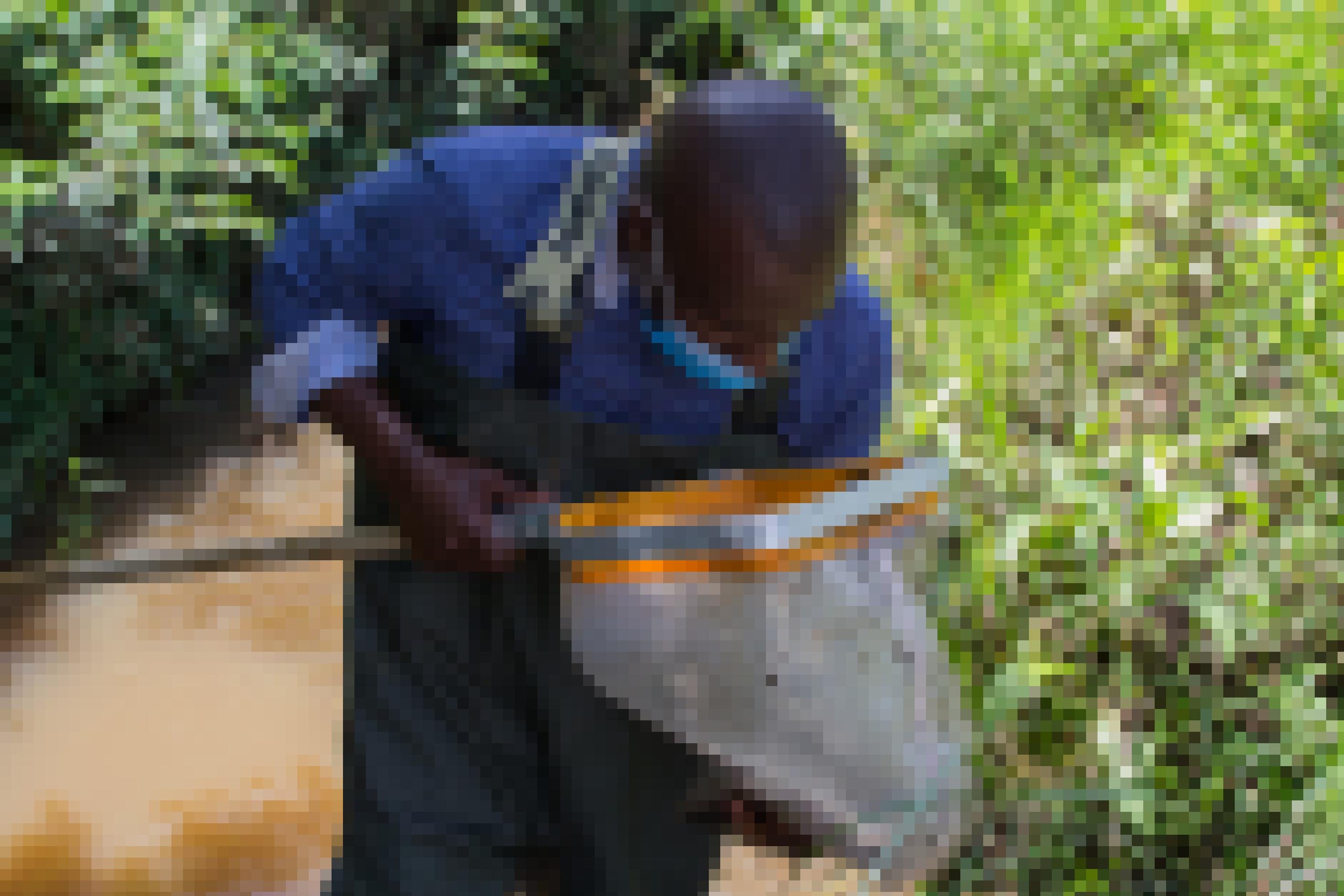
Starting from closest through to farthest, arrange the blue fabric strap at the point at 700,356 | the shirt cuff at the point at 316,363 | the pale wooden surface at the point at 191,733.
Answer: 1. the blue fabric strap at the point at 700,356
2. the shirt cuff at the point at 316,363
3. the pale wooden surface at the point at 191,733

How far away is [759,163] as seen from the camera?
1.07 meters

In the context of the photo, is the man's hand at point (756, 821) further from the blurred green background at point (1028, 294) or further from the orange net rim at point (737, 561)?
the blurred green background at point (1028, 294)

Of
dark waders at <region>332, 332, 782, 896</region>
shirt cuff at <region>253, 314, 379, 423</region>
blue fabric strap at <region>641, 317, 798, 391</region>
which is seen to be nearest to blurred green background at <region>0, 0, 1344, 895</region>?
shirt cuff at <region>253, 314, 379, 423</region>

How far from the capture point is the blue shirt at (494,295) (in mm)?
1303

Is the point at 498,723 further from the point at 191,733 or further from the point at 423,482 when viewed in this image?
the point at 191,733

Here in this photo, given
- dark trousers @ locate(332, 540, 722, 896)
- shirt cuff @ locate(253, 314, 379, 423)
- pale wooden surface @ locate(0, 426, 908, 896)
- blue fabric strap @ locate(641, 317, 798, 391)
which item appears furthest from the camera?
pale wooden surface @ locate(0, 426, 908, 896)

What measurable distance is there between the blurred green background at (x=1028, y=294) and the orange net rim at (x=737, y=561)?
0.77 m

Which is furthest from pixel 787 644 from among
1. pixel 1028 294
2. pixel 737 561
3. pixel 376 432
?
pixel 1028 294

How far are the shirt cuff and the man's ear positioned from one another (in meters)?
0.36

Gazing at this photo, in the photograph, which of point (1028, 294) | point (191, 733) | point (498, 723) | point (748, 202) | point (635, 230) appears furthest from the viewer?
point (1028, 294)

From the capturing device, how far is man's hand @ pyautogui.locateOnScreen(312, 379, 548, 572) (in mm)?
1347

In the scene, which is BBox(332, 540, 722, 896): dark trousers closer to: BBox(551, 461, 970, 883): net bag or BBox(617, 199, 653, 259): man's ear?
BBox(551, 461, 970, 883): net bag

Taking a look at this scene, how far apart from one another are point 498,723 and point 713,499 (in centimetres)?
61

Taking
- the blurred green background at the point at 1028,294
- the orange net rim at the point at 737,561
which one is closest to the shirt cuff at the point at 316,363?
the blurred green background at the point at 1028,294
